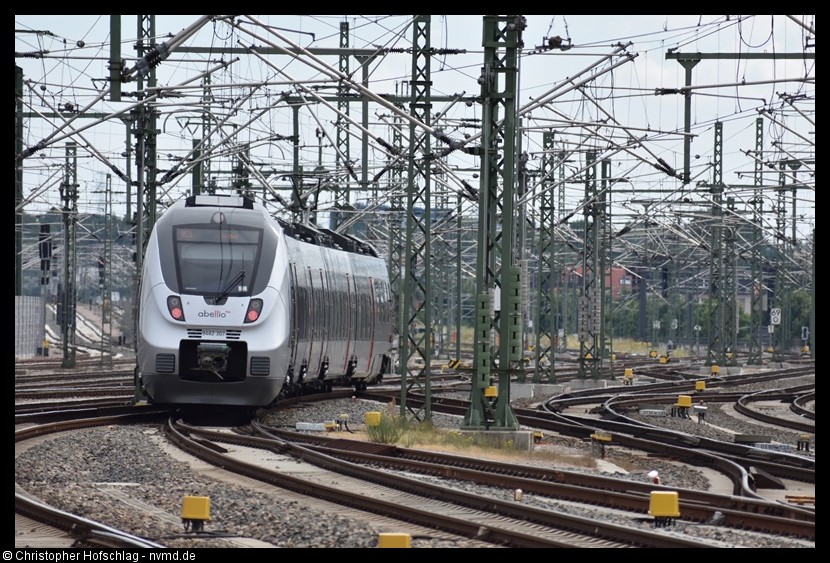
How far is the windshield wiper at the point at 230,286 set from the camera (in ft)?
83.8

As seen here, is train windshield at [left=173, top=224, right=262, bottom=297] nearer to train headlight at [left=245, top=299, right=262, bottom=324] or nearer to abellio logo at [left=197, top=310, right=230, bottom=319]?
train headlight at [left=245, top=299, right=262, bottom=324]

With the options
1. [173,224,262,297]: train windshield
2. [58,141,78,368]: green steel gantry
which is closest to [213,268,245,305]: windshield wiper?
[173,224,262,297]: train windshield

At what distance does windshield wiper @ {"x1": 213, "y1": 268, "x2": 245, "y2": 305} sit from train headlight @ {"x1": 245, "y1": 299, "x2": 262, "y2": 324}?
42 cm

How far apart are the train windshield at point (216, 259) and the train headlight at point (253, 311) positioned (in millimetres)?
195

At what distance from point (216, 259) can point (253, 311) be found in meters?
1.10

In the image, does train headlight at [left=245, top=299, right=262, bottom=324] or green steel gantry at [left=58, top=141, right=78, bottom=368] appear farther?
green steel gantry at [left=58, top=141, right=78, bottom=368]

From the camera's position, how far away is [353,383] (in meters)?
40.0

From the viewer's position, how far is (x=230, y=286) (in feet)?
84.4

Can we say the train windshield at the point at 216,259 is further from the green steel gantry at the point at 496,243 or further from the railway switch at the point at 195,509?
the railway switch at the point at 195,509

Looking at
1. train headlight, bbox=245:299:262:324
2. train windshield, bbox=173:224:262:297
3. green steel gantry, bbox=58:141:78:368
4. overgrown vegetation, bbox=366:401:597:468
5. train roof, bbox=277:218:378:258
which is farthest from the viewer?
green steel gantry, bbox=58:141:78:368

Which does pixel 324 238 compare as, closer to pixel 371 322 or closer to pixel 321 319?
pixel 321 319

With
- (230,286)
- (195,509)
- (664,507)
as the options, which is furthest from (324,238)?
(195,509)

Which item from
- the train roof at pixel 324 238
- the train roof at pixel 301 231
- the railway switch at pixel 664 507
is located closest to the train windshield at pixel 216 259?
the train roof at pixel 301 231

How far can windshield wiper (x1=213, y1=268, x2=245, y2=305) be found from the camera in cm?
2553
